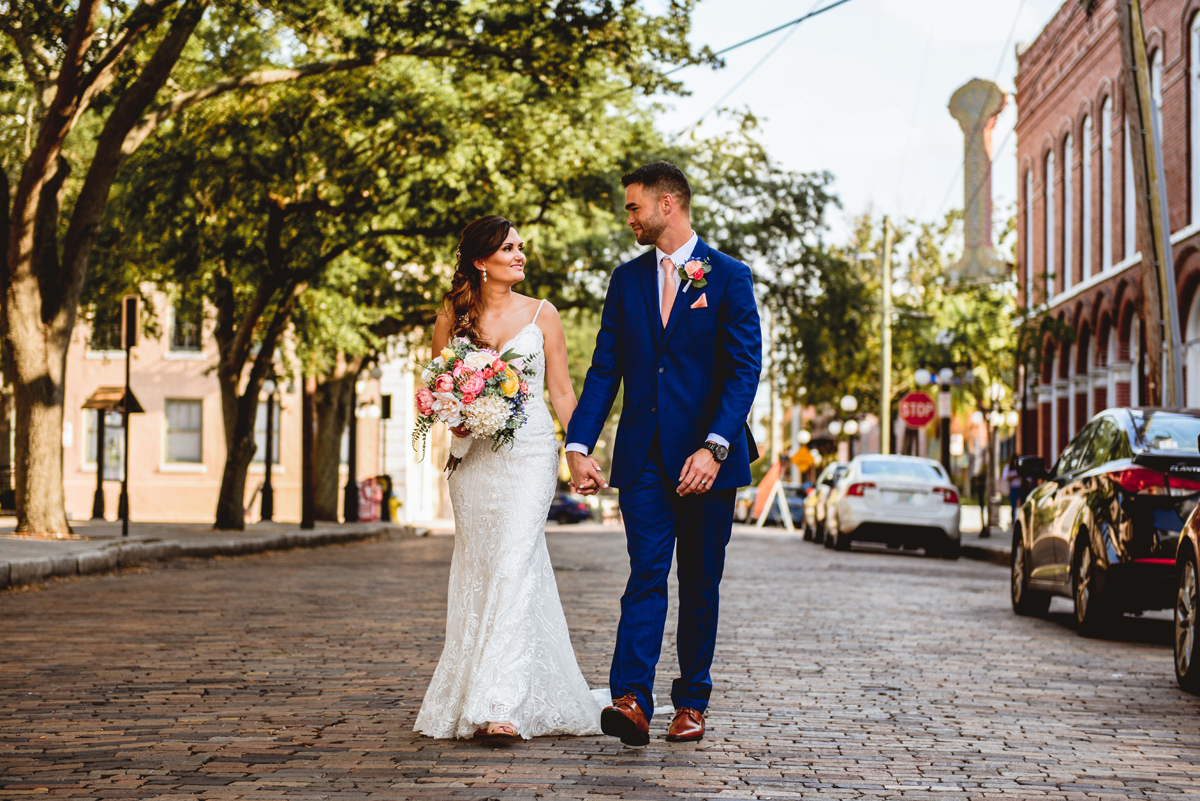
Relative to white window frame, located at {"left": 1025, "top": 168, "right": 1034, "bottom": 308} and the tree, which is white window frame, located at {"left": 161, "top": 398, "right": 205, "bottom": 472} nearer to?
white window frame, located at {"left": 1025, "top": 168, "right": 1034, "bottom": 308}

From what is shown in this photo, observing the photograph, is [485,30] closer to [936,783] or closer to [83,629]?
[83,629]

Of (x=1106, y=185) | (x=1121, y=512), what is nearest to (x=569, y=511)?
(x=1106, y=185)

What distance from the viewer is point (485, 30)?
60.3ft

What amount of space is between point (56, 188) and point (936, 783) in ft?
48.7

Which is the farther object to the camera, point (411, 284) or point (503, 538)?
point (411, 284)

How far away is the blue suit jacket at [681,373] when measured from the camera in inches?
219

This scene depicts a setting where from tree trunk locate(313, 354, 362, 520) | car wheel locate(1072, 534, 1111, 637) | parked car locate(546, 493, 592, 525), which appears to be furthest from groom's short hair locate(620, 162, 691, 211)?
parked car locate(546, 493, 592, 525)

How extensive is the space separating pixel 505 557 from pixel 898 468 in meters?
18.2

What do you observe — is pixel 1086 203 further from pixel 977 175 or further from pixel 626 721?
pixel 626 721

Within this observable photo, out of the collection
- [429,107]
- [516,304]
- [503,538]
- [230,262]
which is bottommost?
[503,538]

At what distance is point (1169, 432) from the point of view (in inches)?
390

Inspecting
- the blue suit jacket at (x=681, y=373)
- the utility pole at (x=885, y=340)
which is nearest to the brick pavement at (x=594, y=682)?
the blue suit jacket at (x=681, y=373)

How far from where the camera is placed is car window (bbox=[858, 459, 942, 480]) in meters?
22.9

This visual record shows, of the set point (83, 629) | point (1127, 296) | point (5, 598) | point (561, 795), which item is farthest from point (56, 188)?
point (1127, 296)
